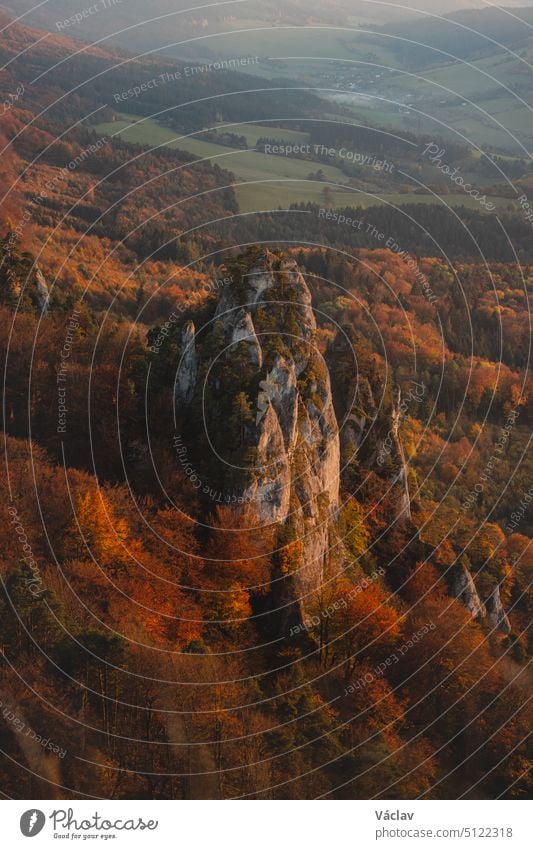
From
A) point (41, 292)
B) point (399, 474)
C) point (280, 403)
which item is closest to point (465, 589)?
point (399, 474)

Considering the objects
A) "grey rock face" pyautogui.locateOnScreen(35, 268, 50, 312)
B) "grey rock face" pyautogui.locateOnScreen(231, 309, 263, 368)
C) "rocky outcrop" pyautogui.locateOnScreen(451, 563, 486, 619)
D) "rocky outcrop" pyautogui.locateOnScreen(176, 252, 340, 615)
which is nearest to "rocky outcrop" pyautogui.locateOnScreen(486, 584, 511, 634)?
"rocky outcrop" pyautogui.locateOnScreen(451, 563, 486, 619)

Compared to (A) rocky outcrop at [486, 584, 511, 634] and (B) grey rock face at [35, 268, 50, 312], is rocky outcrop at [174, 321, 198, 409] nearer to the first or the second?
(B) grey rock face at [35, 268, 50, 312]

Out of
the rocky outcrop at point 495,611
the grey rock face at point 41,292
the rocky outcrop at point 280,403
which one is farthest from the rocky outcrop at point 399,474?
the grey rock face at point 41,292

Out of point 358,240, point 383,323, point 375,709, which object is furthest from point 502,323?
point 375,709

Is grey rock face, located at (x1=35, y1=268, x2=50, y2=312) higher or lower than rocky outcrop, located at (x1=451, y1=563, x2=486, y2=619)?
higher

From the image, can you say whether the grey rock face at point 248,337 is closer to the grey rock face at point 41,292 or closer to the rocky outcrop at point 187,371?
the rocky outcrop at point 187,371

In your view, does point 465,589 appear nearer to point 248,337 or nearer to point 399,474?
point 399,474

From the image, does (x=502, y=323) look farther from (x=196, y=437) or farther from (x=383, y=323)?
(x=196, y=437)
